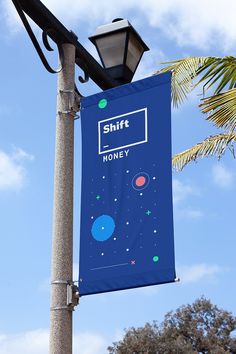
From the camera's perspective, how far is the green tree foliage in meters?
50.8

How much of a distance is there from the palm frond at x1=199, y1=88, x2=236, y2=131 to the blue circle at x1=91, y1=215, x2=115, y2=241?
343cm

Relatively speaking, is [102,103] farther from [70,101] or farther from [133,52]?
[133,52]

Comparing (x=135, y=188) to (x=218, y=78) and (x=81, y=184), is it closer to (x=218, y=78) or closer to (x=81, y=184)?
(x=81, y=184)

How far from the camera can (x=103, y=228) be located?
5.60 metres

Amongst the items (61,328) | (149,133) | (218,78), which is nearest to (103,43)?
(149,133)

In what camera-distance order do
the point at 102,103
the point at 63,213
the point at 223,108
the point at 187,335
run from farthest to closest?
the point at 187,335 < the point at 223,108 < the point at 102,103 < the point at 63,213

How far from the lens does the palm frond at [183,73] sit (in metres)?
9.22

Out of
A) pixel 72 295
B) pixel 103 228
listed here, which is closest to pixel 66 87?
pixel 103 228

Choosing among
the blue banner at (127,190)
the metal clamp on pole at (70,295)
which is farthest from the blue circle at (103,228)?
the metal clamp on pole at (70,295)

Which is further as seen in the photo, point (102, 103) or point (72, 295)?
point (102, 103)

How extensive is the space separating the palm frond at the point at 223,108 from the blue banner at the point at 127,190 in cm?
285

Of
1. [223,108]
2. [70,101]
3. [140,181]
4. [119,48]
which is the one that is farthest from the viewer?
[223,108]

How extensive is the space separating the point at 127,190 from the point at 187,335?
50.7 metres

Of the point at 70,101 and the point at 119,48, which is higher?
the point at 119,48
